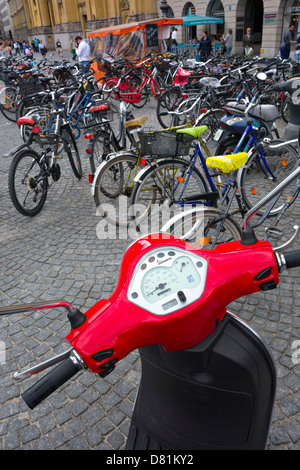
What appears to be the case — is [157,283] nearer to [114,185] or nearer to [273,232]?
[273,232]

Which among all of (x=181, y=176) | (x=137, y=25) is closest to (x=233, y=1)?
(x=137, y=25)

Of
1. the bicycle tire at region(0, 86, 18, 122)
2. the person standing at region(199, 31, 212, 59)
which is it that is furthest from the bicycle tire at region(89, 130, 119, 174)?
the person standing at region(199, 31, 212, 59)

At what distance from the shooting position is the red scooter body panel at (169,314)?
37.0 inches

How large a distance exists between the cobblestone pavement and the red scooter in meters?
0.90

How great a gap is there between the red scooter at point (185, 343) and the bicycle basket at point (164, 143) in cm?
240

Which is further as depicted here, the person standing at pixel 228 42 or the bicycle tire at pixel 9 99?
the person standing at pixel 228 42

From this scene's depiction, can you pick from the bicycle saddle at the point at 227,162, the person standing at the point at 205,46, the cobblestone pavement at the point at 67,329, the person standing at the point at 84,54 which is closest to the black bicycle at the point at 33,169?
the cobblestone pavement at the point at 67,329

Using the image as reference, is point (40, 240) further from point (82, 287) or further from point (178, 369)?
point (178, 369)

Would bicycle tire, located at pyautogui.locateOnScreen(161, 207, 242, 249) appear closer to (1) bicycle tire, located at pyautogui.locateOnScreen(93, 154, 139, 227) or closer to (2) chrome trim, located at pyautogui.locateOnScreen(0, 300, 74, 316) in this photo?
(1) bicycle tire, located at pyautogui.locateOnScreen(93, 154, 139, 227)

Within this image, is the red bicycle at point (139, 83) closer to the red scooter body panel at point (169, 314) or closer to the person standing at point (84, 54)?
the person standing at point (84, 54)

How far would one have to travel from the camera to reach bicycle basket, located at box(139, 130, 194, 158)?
3.45 m

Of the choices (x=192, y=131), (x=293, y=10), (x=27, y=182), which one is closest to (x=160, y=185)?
(x=192, y=131)

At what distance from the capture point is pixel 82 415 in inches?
86.9

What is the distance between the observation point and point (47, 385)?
2.95 ft
